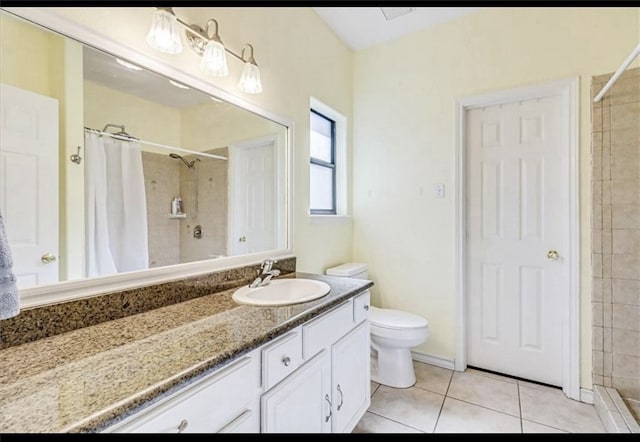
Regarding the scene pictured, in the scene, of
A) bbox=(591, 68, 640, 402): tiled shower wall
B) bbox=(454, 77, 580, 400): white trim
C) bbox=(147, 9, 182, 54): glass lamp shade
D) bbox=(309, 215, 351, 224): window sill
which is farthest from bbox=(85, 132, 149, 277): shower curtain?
bbox=(591, 68, 640, 402): tiled shower wall

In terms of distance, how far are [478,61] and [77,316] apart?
2.66 meters

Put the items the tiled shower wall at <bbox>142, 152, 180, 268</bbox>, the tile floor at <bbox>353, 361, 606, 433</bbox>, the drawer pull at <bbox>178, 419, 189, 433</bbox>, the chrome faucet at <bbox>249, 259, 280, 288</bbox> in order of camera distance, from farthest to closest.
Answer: the tile floor at <bbox>353, 361, 606, 433</bbox>, the chrome faucet at <bbox>249, 259, 280, 288</bbox>, the tiled shower wall at <bbox>142, 152, 180, 268</bbox>, the drawer pull at <bbox>178, 419, 189, 433</bbox>

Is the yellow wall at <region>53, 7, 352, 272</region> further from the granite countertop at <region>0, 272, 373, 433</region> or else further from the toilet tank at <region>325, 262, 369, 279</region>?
the granite countertop at <region>0, 272, 373, 433</region>

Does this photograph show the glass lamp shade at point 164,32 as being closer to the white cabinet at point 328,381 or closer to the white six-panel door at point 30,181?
the white six-panel door at point 30,181

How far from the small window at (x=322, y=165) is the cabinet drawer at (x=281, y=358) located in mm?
1329

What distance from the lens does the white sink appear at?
1390 mm

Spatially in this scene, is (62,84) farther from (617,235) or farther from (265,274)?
(617,235)

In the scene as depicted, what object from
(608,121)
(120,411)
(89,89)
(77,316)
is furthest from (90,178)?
(608,121)

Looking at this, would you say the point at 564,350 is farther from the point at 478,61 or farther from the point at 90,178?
the point at 90,178

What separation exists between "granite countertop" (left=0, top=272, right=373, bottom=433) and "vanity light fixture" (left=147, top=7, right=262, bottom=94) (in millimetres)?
1030

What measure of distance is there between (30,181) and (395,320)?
1.96 metres

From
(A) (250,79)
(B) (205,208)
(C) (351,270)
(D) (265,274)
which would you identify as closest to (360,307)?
(D) (265,274)

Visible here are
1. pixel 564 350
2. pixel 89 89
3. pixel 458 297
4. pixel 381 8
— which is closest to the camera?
pixel 89 89
